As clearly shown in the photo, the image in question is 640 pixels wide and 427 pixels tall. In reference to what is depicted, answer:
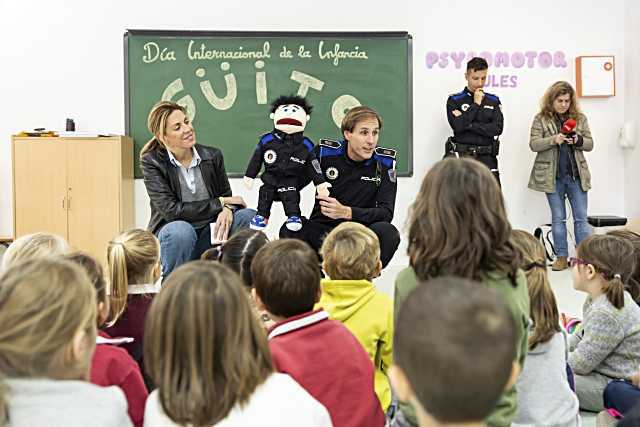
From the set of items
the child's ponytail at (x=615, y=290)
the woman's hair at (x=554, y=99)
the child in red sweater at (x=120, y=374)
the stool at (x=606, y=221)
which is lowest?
the child in red sweater at (x=120, y=374)

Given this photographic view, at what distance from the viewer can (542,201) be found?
6.14m

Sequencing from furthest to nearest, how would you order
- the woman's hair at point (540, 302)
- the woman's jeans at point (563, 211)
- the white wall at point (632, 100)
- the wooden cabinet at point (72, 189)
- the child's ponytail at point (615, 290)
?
the white wall at point (632, 100) < the woman's jeans at point (563, 211) < the wooden cabinet at point (72, 189) < the child's ponytail at point (615, 290) < the woman's hair at point (540, 302)

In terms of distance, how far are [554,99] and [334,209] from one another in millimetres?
2898

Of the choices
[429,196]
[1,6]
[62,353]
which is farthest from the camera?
[1,6]

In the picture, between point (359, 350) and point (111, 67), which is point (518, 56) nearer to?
point (111, 67)

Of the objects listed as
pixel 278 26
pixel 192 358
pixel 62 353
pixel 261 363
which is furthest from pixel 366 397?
pixel 278 26

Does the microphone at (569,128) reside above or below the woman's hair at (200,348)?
above

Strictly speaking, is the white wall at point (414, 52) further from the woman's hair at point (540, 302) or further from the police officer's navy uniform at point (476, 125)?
the woman's hair at point (540, 302)

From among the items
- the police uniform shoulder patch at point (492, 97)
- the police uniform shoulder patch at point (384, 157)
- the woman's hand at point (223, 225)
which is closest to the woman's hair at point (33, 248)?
the woman's hand at point (223, 225)

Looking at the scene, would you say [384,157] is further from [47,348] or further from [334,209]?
[47,348]

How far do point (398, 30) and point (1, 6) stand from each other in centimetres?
313

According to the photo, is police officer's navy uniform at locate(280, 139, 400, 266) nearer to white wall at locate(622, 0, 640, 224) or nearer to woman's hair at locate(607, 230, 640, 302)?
woman's hair at locate(607, 230, 640, 302)

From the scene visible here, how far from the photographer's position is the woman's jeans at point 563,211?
581cm

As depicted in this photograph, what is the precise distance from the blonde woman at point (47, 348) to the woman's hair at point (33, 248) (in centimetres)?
85
